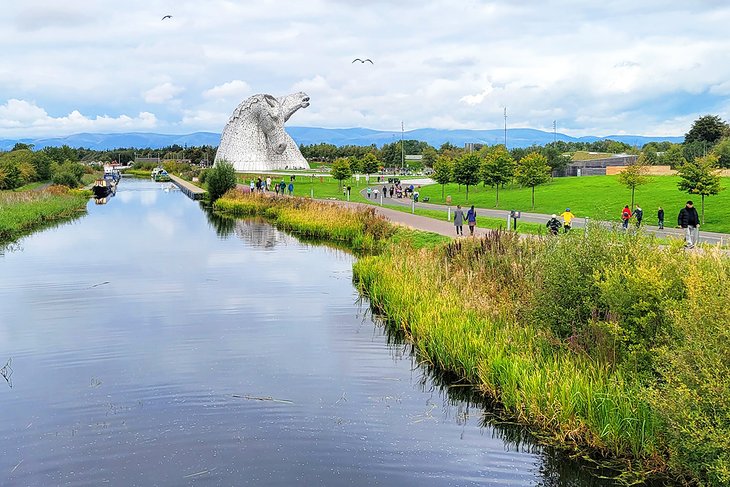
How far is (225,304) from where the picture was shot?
1941cm

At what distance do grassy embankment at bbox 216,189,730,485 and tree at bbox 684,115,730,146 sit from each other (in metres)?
98.1

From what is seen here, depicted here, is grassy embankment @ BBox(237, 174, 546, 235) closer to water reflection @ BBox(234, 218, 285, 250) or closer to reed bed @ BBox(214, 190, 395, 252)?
reed bed @ BBox(214, 190, 395, 252)

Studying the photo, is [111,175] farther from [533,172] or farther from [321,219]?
[321,219]

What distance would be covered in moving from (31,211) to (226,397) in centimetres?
3680

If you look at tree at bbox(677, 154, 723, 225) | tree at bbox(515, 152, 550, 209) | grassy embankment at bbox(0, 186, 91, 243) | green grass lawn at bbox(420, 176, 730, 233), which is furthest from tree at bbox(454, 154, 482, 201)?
grassy embankment at bbox(0, 186, 91, 243)

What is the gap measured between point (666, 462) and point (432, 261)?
1141 cm

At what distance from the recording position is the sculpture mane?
109 meters

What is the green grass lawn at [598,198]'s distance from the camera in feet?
126

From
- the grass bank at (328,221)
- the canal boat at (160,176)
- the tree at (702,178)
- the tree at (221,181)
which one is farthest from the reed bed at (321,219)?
the canal boat at (160,176)

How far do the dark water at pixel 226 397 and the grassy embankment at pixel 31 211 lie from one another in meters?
16.4

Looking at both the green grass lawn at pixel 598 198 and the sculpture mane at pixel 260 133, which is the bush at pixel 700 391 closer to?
the green grass lawn at pixel 598 198

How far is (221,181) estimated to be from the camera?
60219 millimetres

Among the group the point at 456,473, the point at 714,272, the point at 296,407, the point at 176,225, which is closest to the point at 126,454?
the point at 296,407

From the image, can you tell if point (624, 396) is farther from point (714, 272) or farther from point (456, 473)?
point (714, 272)
